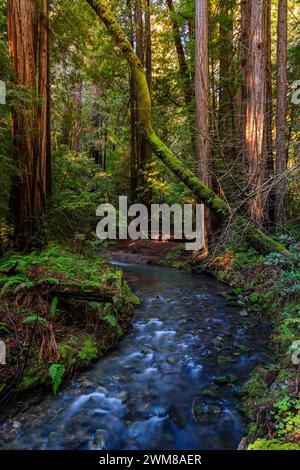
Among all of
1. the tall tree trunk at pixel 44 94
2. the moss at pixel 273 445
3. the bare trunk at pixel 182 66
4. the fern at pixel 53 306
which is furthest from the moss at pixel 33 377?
the bare trunk at pixel 182 66

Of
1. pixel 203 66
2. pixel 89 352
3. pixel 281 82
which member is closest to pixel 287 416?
pixel 89 352

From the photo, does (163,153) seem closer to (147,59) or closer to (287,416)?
(287,416)

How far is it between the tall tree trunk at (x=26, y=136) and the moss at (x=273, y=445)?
219 inches

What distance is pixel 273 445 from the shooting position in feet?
8.11

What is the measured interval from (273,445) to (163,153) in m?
7.42

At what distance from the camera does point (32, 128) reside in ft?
21.9

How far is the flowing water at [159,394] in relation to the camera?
310 cm

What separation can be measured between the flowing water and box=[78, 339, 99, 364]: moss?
A: 14 centimetres

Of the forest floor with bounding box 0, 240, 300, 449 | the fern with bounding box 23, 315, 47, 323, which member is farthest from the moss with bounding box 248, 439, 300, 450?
the fern with bounding box 23, 315, 47, 323

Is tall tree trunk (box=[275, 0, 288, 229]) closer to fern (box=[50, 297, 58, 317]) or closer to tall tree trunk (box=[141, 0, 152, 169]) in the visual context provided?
tall tree trunk (box=[141, 0, 152, 169])

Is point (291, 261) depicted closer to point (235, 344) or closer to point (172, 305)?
point (235, 344)
